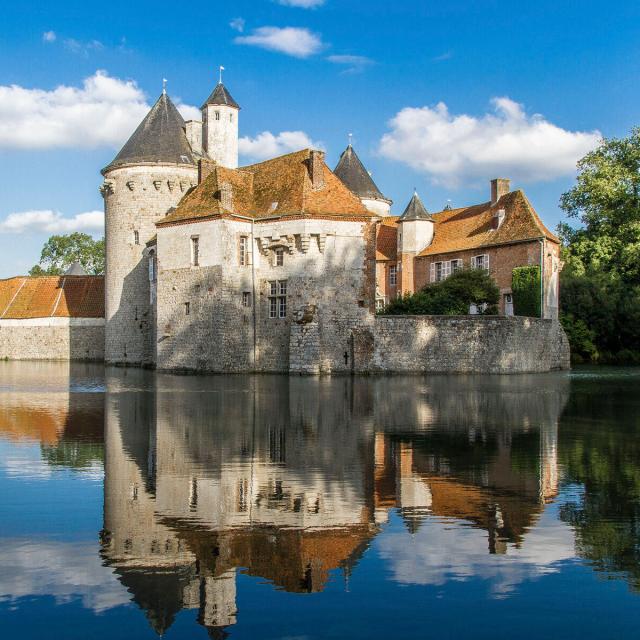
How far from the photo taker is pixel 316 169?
33.1 m

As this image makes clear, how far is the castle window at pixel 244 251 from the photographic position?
3334 centimetres

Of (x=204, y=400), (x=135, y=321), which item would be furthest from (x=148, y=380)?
(x=135, y=321)

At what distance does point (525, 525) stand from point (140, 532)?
3.28 metres

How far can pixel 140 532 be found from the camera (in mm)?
6797

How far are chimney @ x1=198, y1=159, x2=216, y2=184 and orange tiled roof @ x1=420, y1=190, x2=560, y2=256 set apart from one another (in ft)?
50.1

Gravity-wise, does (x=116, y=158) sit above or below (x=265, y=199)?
above

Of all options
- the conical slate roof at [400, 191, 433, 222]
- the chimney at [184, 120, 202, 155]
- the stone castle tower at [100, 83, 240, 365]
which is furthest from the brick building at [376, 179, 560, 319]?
the chimney at [184, 120, 202, 155]

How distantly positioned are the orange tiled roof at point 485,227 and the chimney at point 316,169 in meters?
12.8

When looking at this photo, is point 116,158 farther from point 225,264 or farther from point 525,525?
point 525,525

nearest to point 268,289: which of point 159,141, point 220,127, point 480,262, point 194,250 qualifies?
point 194,250

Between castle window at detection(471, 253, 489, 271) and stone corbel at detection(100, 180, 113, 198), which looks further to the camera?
castle window at detection(471, 253, 489, 271)

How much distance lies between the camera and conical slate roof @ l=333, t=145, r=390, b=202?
50.4m

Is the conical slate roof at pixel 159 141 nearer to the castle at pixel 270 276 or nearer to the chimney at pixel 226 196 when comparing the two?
the castle at pixel 270 276

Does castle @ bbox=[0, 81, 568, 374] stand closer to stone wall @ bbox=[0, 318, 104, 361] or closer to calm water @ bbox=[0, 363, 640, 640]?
stone wall @ bbox=[0, 318, 104, 361]
